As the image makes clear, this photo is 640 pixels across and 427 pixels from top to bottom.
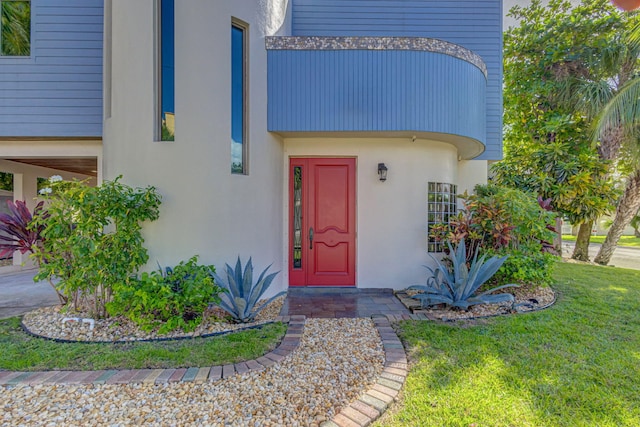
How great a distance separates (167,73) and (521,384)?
5458 millimetres

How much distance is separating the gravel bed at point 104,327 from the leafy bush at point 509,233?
3508 millimetres

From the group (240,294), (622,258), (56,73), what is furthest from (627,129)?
(56,73)

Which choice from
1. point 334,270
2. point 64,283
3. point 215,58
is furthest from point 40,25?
point 334,270

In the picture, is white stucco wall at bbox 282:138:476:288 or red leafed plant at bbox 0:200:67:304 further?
white stucco wall at bbox 282:138:476:288

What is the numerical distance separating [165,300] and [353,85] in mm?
4227

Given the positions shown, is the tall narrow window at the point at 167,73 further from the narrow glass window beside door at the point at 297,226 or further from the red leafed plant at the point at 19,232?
the narrow glass window beside door at the point at 297,226

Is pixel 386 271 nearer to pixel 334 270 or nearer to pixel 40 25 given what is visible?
pixel 334 270

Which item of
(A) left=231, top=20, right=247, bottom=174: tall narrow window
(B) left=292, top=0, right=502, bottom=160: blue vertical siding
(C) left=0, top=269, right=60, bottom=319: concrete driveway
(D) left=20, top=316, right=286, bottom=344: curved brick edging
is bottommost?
(C) left=0, top=269, right=60, bottom=319: concrete driveway

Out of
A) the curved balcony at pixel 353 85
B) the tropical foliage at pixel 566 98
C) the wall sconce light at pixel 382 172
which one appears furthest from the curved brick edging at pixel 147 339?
the tropical foliage at pixel 566 98

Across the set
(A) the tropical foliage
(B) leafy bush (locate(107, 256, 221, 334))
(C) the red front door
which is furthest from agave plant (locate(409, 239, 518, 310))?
(A) the tropical foliage

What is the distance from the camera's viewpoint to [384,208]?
553cm

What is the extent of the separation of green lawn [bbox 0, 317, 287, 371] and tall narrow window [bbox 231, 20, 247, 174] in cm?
242

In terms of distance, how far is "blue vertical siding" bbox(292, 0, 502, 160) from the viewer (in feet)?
22.4

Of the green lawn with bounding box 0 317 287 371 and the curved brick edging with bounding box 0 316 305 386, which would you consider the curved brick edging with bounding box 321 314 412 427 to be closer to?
the curved brick edging with bounding box 0 316 305 386
